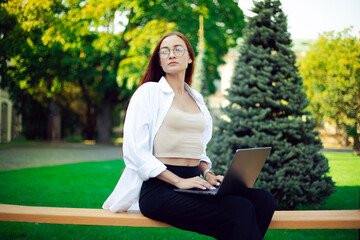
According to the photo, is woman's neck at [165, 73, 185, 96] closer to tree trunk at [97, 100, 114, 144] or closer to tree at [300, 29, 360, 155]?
tree at [300, 29, 360, 155]

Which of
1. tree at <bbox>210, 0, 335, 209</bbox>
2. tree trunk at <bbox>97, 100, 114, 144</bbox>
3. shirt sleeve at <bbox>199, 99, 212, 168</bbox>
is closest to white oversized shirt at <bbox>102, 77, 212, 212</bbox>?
shirt sleeve at <bbox>199, 99, 212, 168</bbox>

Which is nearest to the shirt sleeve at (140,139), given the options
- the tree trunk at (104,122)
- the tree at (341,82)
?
the tree at (341,82)

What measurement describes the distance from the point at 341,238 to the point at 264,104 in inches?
79.4

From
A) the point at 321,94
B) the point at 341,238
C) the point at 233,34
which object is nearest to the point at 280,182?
the point at 341,238

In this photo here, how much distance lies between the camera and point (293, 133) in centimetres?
504

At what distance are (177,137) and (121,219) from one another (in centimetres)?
70

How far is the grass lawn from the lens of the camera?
4.23m

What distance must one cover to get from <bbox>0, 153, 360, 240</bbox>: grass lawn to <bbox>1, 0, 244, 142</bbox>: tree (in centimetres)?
155

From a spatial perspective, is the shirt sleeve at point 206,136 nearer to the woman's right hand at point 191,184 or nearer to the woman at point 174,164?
the woman at point 174,164

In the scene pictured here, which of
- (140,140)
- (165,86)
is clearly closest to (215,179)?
(140,140)

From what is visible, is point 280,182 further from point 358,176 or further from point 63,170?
point 63,170

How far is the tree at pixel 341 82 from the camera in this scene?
4633mm

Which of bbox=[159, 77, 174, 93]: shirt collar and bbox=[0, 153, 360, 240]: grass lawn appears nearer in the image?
bbox=[159, 77, 174, 93]: shirt collar

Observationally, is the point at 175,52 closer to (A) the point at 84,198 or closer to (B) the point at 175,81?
(B) the point at 175,81
